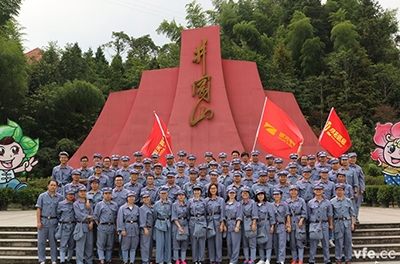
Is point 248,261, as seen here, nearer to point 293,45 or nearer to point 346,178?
point 346,178

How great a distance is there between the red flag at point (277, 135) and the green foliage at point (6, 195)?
6.74m

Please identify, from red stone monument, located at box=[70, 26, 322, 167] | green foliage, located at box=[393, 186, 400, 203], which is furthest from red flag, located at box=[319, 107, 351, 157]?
green foliage, located at box=[393, 186, 400, 203]

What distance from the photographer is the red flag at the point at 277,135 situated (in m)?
7.46

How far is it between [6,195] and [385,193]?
961 cm

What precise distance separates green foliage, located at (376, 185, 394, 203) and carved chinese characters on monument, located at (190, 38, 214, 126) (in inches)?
196

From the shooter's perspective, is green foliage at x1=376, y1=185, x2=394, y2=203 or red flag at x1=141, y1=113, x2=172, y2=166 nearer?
red flag at x1=141, y1=113, x2=172, y2=166

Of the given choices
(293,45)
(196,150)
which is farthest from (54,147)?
(293,45)

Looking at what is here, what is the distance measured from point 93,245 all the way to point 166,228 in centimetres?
105

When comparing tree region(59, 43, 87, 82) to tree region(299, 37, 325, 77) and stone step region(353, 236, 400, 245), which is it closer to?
tree region(299, 37, 325, 77)

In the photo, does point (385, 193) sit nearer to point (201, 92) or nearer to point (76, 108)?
point (201, 92)

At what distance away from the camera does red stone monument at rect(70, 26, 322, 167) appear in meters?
10.7

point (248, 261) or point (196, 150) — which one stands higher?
point (196, 150)

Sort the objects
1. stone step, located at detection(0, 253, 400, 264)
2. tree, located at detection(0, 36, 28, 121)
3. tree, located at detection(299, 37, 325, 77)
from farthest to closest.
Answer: tree, located at detection(299, 37, 325, 77) → tree, located at detection(0, 36, 28, 121) → stone step, located at detection(0, 253, 400, 264)

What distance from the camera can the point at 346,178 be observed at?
6734mm
